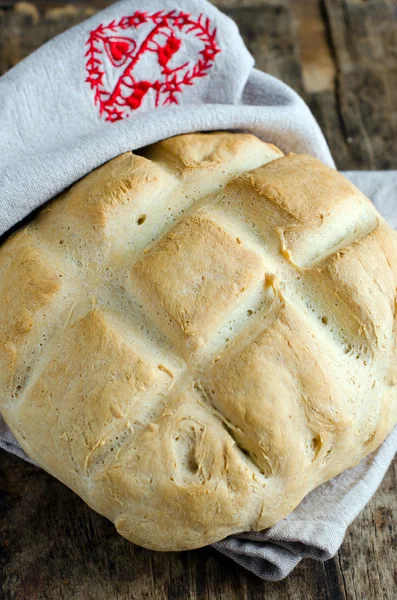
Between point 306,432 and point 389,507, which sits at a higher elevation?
point 306,432

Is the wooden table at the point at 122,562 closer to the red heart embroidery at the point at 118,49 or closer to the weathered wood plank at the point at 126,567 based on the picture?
the weathered wood plank at the point at 126,567

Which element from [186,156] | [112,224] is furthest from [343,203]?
[112,224]

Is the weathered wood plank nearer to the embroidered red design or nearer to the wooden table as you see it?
the wooden table

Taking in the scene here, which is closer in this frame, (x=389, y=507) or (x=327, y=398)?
(x=327, y=398)

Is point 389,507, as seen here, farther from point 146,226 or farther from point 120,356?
point 146,226

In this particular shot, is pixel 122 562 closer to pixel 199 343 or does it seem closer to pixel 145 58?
pixel 199 343

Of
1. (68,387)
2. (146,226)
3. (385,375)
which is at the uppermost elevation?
(146,226)
